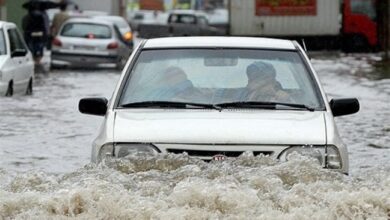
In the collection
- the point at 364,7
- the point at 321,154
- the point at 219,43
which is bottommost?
the point at 364,7

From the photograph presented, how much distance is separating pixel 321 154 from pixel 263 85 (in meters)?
1.19

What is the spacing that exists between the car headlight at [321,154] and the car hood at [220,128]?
42 millimetres

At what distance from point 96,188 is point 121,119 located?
110 centimetres

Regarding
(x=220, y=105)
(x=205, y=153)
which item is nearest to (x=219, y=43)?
(x=220, y=105)

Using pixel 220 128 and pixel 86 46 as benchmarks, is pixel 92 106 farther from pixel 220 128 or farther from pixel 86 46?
pixel 86 46

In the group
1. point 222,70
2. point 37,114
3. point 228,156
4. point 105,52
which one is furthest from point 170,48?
point 105,52

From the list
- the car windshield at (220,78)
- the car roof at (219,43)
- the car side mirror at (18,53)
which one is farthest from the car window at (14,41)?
the car windshield at (220,78)

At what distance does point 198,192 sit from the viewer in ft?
22.5

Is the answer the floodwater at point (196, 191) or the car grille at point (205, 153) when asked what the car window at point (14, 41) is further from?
the car grille at point (205, 153)

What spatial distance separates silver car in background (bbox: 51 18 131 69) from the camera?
31.5 metres

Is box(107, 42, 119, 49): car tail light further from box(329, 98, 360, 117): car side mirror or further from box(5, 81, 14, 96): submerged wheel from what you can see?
box(329, 98, 360, 117): car side mirror

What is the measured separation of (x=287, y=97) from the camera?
8.63 metres

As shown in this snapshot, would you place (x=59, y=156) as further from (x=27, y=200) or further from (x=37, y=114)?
(x=27, y=200)

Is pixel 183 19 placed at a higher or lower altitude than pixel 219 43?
lower
